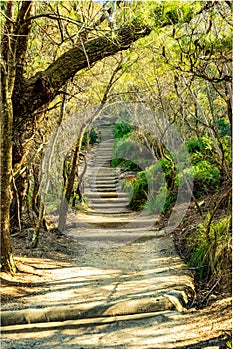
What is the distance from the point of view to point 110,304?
4.68 metres

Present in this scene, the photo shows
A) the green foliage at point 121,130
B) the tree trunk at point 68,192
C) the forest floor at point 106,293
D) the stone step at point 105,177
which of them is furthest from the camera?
the green foliage at point 121,130

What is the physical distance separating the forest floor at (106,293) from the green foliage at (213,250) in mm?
271

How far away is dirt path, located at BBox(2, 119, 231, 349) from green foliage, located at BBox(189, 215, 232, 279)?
222mm

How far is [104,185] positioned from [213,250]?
10975mm

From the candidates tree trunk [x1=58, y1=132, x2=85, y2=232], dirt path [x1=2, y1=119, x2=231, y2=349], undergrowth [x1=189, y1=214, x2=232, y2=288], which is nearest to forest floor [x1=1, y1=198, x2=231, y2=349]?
dirt path [x1=2, y1=119, x2=231, y2=349]

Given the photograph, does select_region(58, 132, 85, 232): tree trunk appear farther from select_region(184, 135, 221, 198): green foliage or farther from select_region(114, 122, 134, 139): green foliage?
select_region(114, 122, 134, 139): green foliage

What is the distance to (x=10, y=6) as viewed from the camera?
490cm

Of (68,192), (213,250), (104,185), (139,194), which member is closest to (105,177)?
(104,185)

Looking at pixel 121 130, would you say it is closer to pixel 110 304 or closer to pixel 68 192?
pixel 68 192

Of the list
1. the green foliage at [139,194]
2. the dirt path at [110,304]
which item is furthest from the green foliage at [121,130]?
the dirt path at [110,304]

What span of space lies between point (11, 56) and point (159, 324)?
10.9 ft

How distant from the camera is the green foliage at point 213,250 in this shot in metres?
5.16

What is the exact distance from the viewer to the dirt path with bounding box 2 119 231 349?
4.05 m

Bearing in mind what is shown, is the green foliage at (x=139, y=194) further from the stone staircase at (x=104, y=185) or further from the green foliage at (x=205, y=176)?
the green foliage at (x=205, y=176)
